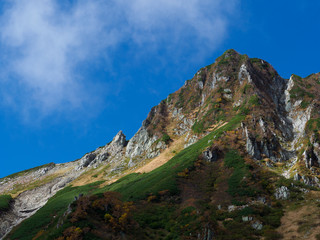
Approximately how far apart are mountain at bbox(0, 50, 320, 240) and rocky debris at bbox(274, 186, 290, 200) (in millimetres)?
166

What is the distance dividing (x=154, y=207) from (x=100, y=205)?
1229 centimetres

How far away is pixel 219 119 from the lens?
93.1 metres

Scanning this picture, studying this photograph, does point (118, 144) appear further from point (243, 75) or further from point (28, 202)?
point (243, 75)

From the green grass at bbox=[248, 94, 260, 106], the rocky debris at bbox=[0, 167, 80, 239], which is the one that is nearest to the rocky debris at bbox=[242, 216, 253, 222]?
the green grass at bbox=[248, 94, 260, 106]

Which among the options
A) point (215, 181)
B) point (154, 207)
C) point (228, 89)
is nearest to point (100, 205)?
point (154, 207)

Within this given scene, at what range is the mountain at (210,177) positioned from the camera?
3203 cm

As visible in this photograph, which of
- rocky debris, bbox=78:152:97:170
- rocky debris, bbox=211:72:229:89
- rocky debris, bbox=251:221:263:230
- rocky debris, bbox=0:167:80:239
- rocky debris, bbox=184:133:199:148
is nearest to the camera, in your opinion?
rocky debris, bbox=251:221:263:230

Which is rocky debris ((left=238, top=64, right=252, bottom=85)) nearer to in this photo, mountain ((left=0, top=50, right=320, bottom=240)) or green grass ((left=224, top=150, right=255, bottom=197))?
mountain ((left=0, top=50, right=320, bottom=240))

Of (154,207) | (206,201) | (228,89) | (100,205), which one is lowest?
(206,201)

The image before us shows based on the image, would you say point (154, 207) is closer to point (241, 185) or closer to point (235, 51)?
point (241, 185)

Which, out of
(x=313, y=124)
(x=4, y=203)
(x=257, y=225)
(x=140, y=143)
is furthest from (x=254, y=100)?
(x=4, y=203)

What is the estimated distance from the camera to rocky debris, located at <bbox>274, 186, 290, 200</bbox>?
40.8 meters

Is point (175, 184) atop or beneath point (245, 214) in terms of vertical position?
atop

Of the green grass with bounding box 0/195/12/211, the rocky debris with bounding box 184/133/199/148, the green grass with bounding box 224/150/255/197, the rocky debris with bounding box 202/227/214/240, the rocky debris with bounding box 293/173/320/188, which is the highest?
the green grass with bounding box 0/195/12/211
